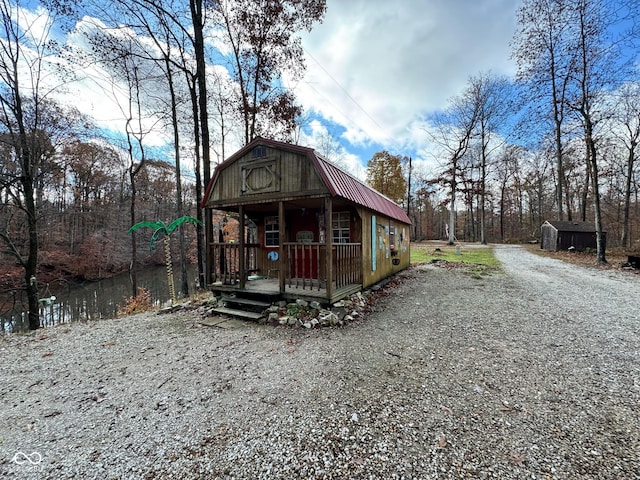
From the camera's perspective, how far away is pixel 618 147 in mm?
18172

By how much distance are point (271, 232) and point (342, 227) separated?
251 cm

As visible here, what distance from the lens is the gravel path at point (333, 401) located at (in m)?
1.88

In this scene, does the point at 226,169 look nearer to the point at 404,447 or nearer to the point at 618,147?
the point at 404,447

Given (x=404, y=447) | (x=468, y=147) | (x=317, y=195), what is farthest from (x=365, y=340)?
(x=468, y=147)

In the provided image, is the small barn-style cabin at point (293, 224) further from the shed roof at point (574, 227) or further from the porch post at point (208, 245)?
the shed roof at point (574, 227)

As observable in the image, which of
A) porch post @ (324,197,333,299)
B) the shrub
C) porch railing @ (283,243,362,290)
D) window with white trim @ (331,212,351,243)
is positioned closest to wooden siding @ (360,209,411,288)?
porch railing @ (283,243,362,290)

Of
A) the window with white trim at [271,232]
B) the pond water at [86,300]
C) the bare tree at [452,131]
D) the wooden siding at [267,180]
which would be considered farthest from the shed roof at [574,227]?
the pond water at [86,300]

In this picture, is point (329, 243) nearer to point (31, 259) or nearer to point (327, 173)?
point (327, 173)

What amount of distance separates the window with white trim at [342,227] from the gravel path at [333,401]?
2.77 m

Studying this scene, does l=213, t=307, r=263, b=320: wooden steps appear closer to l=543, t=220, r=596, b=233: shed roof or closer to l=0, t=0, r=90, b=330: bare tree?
l=0, t=0, r=90, b=330: bare tree

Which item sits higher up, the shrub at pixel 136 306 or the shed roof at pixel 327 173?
the shed roof at pixel 327 173

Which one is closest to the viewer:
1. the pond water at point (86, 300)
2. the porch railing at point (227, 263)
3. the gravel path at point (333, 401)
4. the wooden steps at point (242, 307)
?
the gravel path at point (333, 401)

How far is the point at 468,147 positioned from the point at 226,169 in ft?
79.9

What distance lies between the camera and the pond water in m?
11.6
